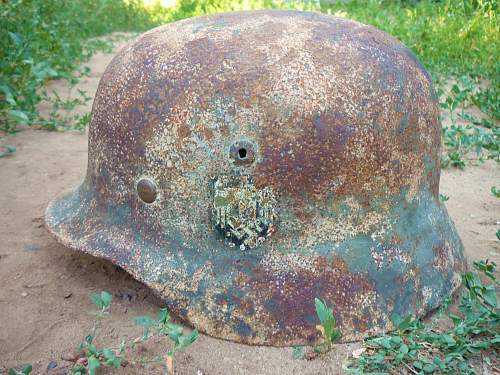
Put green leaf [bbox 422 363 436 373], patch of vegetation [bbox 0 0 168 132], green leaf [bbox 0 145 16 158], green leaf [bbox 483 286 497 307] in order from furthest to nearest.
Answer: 1. patch of vegetation [bbox 0 0 168 132]
2. green leaf [bbox 0 145 16 158]
3. green leaf [bbox 483 286 497 307]
4. green leaf [bbox 422 363 436 373]

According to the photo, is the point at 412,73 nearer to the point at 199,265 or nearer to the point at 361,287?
the point at 361,287

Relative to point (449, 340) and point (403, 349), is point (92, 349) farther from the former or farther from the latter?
point (449, 340)

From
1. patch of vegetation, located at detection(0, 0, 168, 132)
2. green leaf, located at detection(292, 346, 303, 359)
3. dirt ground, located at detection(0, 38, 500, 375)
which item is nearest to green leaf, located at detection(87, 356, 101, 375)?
dirt ground, located at detection(0, 38, 500, 375)

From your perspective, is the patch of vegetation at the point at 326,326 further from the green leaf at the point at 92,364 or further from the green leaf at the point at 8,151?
the green leaf at the point at 8,151

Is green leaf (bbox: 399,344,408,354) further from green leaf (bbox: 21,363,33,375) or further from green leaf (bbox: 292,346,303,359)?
green leaf (bbox: 21,363,33,375)

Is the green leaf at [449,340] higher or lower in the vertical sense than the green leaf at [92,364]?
lower

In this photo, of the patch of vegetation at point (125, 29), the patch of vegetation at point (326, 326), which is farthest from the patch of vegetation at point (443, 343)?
the patch of vegetation at point (125, 29)
